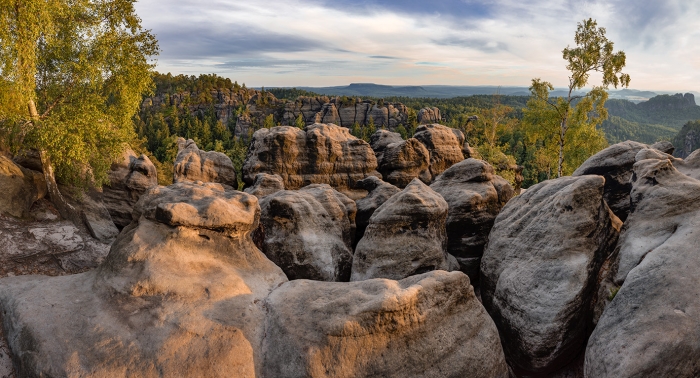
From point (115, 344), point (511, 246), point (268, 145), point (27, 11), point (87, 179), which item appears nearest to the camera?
point (115, 344)

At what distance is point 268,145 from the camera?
3009cm

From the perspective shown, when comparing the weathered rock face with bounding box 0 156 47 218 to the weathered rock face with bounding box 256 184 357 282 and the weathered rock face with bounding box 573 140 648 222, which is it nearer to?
the weathered rock face with bounding box 256 184 357 282

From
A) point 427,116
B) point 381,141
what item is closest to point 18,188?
point 381,141

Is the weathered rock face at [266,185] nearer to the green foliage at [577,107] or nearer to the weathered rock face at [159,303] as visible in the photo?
the weathered rock face at [159,303]

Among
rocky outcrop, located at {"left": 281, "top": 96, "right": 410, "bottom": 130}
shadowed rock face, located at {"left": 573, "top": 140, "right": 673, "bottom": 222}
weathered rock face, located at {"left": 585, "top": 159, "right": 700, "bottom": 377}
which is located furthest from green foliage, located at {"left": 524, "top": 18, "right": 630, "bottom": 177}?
rocky outcrop, located at {"left": 281, "top": 96, "right": 410, "bottom": 130}

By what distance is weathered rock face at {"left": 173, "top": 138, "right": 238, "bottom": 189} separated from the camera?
2767cm

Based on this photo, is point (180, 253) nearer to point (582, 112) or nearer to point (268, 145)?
point (268, 145)

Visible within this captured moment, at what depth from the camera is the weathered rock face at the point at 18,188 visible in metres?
19.8

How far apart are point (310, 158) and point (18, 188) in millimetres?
17316

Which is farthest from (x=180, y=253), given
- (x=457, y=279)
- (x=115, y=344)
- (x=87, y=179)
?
(x=87, y=179)

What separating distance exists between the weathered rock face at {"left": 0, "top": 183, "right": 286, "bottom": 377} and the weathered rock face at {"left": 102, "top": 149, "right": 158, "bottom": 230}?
39.8ft

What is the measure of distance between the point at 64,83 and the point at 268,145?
12.6m

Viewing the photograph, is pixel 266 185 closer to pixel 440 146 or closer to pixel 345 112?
pixel 440 146

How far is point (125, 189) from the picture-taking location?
27.2m
